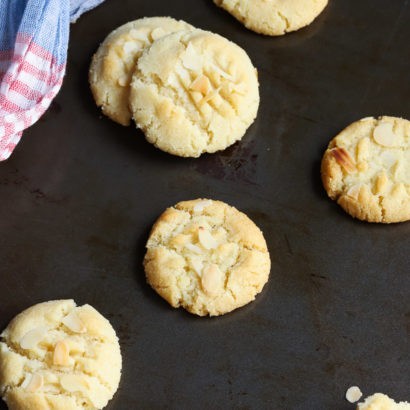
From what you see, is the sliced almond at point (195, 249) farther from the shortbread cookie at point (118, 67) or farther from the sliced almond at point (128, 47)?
the sliced almond at point (128, 47)

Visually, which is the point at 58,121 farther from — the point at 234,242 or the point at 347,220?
the point at 347,220

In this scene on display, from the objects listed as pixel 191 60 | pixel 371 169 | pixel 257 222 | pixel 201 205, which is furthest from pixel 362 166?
pixel 191 60

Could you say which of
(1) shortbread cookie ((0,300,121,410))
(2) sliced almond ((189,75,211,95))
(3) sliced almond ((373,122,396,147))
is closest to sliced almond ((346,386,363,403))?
(1) shortbread cookie ((0,300,121,410))

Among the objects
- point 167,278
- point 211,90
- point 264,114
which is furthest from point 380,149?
point 167,278

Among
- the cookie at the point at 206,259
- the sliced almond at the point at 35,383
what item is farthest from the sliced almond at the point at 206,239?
the sliced almond at the point at 35,383

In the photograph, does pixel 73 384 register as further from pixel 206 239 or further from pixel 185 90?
pixel 185 90

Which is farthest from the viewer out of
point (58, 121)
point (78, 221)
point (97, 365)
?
point (58, 121)

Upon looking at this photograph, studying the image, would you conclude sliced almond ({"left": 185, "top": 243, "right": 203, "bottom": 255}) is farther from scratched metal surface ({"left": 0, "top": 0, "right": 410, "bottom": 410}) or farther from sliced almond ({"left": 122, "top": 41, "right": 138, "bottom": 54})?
sliced almond ({"left": 122, "top": 41, "right": 138, "bottom": 54})

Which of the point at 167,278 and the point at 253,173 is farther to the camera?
the point at 253,173
